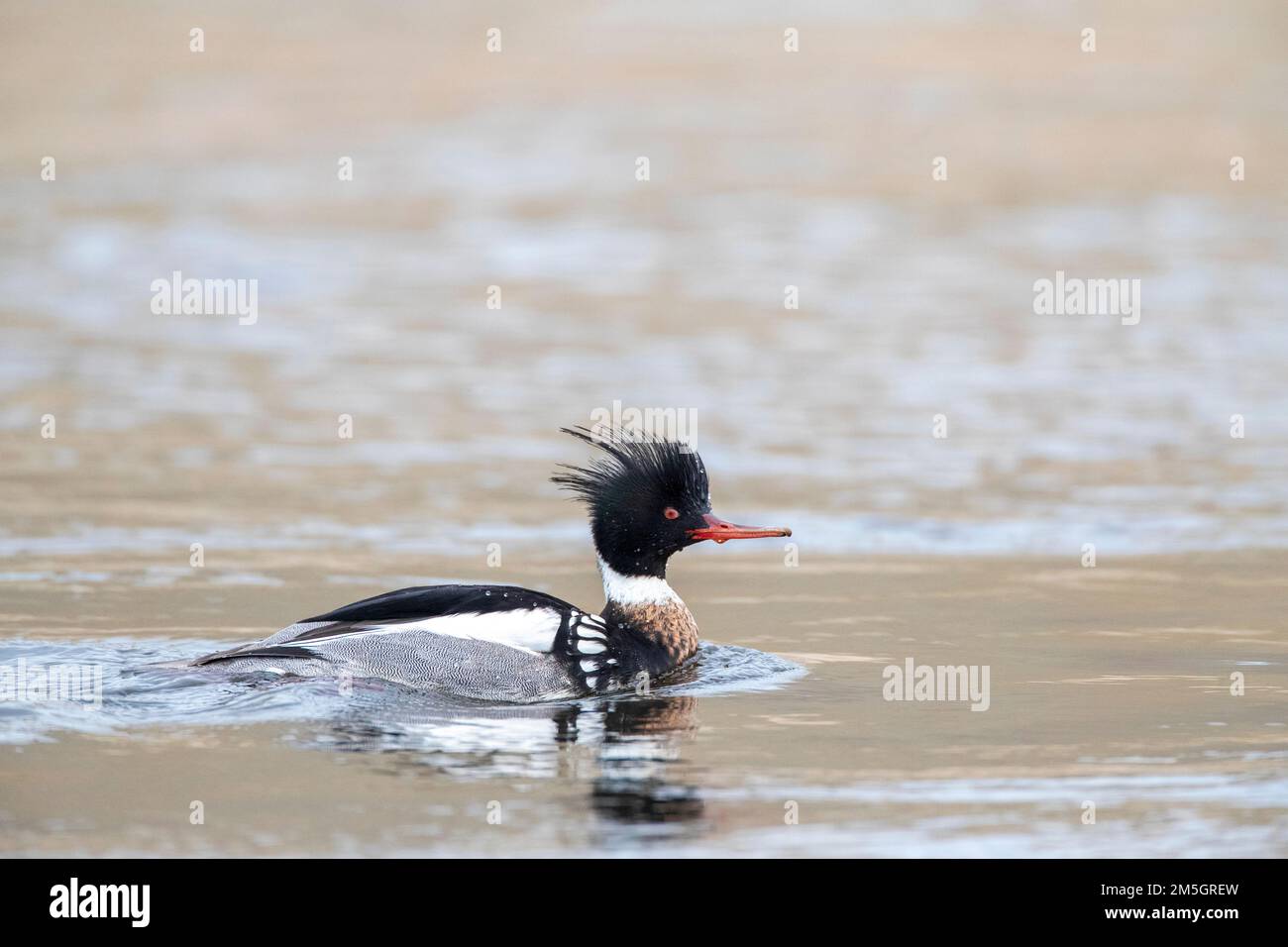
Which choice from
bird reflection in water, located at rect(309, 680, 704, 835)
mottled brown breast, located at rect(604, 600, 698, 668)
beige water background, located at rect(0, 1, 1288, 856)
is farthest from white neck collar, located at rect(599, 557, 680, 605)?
bird reflection in water, located at rect(309, 680, 704, 835)

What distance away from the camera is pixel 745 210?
28469 mm

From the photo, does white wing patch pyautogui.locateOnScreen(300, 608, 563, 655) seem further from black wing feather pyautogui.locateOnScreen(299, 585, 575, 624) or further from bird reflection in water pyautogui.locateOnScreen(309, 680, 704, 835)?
bird reflection in water pyautogui.locateOnScreen(309, 680, 704, 835)

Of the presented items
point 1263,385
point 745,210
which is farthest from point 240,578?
point 745,210

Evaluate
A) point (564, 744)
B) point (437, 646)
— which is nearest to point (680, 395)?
point (437, 646)

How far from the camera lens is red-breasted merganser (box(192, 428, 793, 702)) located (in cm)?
1060

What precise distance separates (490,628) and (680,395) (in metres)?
8.81

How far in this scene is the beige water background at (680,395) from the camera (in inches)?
356

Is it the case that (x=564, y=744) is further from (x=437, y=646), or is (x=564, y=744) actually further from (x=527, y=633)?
(x=437, y=646)

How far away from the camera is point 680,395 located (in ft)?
63.3

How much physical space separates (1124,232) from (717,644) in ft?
54.6

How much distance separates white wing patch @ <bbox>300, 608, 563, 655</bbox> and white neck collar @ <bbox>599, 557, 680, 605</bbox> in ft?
3.01

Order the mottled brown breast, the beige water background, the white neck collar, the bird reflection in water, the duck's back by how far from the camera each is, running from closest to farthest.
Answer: the bird reflection in water → the beige water background → the duck's back → the mottled brown breast → the white neck collar

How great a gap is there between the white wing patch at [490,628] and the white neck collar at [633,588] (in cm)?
92

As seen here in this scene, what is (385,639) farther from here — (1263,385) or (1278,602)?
(1263,385)
